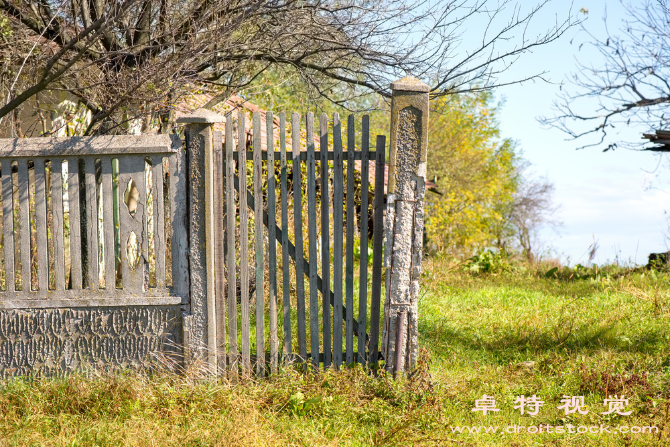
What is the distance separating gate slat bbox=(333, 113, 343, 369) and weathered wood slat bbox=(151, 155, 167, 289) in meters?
1.38

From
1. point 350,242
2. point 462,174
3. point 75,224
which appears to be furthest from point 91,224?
point 462,174

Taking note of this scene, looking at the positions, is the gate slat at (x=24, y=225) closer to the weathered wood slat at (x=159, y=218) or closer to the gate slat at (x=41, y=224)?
the gate slat at (x=41, y=224)

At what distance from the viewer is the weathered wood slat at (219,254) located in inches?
171

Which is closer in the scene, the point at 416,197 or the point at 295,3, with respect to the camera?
the point at 416,197

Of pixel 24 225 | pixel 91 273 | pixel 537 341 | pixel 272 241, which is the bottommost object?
pixel 537 341

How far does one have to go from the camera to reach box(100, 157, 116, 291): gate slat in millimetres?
4359

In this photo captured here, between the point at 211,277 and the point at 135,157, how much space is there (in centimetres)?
114

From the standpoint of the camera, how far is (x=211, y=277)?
14.2 ft

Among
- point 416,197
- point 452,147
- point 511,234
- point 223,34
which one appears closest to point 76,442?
point 416,197

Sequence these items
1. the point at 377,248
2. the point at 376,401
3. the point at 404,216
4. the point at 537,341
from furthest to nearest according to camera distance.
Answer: the point at 537,341 → the point at 377,248 → the point at 404,216 → the point at 376,401

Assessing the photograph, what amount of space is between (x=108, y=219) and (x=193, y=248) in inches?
28.8

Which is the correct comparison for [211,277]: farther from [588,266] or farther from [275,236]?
[588,266]

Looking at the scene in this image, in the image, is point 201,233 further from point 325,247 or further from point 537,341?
point 537,341

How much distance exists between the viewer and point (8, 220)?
445 centimetres
